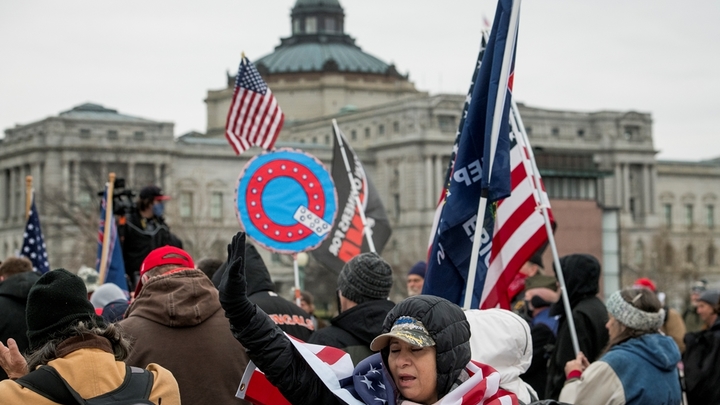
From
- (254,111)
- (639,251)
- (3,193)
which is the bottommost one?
(639,251)

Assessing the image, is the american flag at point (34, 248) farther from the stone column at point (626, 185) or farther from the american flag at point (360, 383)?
the stone column at point (626, 185)

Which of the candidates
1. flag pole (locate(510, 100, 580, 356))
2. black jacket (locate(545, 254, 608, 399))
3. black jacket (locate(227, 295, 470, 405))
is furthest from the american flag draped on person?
black jacket (locate(227, 295, 470, 405))

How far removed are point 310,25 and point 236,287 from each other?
118410mm

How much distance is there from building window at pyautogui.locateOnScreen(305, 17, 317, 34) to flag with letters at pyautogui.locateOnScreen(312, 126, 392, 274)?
4299 inches

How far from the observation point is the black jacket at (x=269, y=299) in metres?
7.02

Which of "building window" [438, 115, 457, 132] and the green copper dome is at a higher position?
the green copper dome

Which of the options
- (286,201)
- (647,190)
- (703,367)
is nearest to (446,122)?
(647,190)

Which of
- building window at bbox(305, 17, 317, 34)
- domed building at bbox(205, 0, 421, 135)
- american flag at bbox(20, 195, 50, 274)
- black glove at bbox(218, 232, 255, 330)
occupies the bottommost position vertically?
american flag at bbox(20, 195, 50, 274)

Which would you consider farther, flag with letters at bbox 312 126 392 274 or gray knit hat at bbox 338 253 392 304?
flag with letters at bbox 312 126 392 274

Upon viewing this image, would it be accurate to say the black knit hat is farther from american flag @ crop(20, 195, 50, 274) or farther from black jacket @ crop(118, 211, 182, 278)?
american flag @ crop(20, 195, 50, 274)

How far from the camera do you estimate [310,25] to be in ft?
399

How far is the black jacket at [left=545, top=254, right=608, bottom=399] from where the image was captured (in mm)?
7641

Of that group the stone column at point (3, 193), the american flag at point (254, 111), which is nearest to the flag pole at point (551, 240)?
the american flag at point (254, 111)

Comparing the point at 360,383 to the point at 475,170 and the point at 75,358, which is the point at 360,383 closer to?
the point at 75,358
